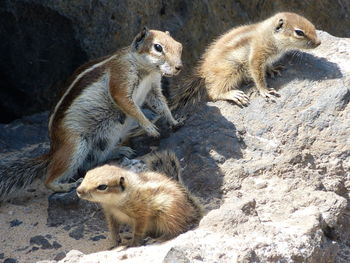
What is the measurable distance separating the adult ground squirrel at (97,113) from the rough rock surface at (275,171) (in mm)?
428

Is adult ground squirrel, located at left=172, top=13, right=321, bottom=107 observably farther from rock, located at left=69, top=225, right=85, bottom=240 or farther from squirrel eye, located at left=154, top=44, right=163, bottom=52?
rock, located at left=69, top=225, right=85, bottom=240

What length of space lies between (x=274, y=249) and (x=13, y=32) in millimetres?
3929

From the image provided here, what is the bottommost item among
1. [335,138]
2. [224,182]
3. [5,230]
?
[5,230]

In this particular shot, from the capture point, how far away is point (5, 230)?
6.12 metres

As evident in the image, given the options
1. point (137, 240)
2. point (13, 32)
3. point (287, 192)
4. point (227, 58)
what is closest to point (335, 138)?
point (287, 192)

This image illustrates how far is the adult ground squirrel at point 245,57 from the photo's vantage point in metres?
6.91

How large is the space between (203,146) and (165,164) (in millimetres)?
479

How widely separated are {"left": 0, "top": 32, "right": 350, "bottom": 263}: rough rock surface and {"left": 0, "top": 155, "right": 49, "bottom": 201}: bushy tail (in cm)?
97

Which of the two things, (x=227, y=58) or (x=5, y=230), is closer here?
(x=5, y=230)

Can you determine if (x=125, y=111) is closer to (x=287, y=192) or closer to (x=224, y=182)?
(x=224, y=182)

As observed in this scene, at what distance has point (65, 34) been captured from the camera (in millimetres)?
7586

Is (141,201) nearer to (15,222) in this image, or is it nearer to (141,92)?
(15,222)

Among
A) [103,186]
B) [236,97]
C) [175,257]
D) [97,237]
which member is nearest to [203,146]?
[236,97]

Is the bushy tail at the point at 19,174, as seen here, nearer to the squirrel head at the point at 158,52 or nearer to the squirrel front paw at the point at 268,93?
the squirrel head at the point at 158,52
